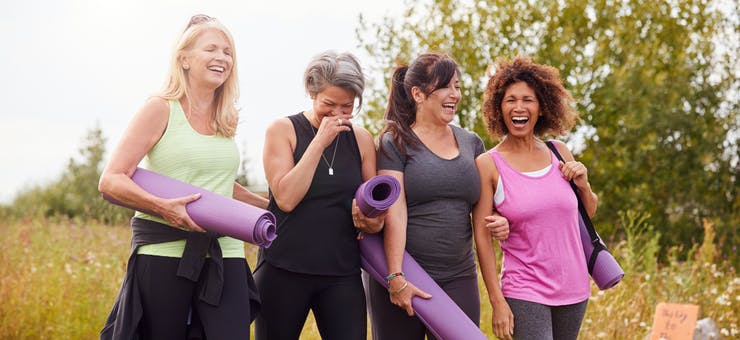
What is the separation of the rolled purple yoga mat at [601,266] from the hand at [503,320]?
0.49m

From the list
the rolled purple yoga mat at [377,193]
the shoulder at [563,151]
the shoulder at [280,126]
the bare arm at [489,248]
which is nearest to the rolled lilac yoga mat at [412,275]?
the rolled purple yoga mat at [377,193]

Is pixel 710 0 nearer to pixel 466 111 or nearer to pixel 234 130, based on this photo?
pixel 466 111

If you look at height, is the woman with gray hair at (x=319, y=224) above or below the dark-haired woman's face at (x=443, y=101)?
below

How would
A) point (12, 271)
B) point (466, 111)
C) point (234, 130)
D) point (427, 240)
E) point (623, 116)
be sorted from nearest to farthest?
point (234, 130) < point (427, 240) < point (12, 271) < point (466, 111) < point (623, 116)

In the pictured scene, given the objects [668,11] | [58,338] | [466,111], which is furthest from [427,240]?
[668,11]

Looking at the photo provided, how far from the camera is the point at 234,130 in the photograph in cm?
292

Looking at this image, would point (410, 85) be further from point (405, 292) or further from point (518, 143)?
point (405, 292)

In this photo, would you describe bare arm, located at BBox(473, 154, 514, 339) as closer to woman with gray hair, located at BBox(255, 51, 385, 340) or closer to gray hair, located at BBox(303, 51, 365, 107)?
woman with gray hair, located at BBox(255, 51, 385, 340)

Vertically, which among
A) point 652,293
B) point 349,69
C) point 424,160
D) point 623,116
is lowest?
point 652,293

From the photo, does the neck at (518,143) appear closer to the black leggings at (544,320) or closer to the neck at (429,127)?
the neck at (429,127)

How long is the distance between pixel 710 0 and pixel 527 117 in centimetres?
1028

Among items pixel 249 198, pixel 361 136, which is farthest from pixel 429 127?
pixel 249 198

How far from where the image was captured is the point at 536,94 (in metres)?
3.35

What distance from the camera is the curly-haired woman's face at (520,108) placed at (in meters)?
3.29
